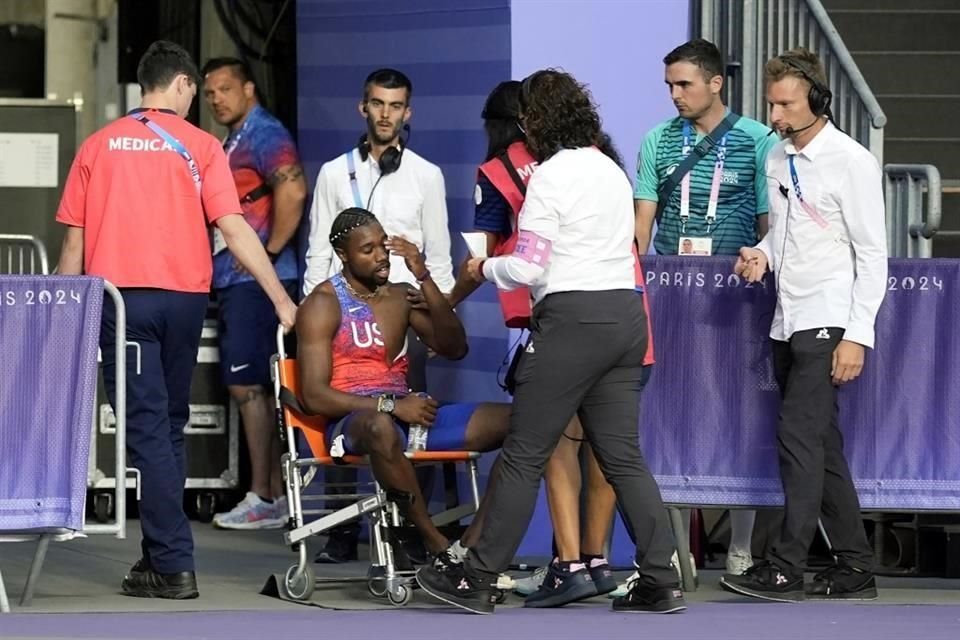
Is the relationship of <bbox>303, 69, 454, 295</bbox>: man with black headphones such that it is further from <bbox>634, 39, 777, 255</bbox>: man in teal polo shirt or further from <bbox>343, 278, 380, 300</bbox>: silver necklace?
<bbox>634, 39, 777, 255</bbox>: man in teal polo shirt


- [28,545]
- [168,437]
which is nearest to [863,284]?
[168,437]

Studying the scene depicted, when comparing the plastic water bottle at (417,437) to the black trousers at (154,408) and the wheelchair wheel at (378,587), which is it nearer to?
the wheelchair wheel at (378,587)

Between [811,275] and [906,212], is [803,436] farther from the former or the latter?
[906,212]

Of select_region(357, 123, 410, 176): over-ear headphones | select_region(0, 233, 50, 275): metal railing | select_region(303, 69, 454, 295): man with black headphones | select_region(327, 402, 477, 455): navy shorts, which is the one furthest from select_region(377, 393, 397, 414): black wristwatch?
select_region(0, 233, 50, 275): metal railing

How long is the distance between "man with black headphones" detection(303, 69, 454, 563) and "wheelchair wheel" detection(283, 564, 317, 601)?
1118mm

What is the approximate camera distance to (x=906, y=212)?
9.57m

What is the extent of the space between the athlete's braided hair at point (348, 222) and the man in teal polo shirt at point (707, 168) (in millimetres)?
1118

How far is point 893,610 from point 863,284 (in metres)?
1.22

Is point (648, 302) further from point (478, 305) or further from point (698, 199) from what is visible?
point (478, 305)

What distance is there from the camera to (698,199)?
28.7 ft

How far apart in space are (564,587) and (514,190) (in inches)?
59.5

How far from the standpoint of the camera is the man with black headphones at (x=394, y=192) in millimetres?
9453

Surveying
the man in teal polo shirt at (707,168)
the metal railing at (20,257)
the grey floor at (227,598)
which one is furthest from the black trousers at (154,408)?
the metal railing at (20,257)

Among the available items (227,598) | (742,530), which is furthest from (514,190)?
(227,598)
